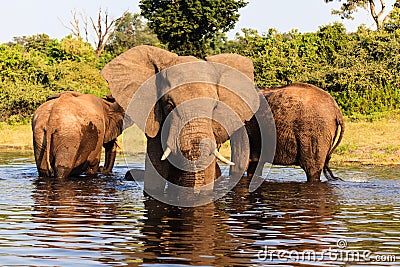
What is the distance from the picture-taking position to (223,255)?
6730 mm

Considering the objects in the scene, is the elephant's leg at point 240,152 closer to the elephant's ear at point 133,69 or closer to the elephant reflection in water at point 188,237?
the elephant's ear at point 133,69

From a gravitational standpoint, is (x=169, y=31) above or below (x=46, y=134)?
above

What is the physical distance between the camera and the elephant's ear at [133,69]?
1055 centimetres

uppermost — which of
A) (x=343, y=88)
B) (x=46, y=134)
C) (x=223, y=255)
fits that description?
(x=343, y=88)

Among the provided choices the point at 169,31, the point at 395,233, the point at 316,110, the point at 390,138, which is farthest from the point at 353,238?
the point at 169,31

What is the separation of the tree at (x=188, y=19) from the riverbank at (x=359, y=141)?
10776 mm

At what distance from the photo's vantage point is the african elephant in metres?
9.29

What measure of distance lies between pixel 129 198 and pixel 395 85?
57.5ft

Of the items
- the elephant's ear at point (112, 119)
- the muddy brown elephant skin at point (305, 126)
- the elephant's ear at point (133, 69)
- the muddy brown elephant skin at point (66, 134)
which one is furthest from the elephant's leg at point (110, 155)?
the elephant's ear at point (133, 69)

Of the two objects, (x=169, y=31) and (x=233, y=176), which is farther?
(x=169, y=31)

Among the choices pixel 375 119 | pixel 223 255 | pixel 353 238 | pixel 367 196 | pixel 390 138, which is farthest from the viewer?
pixel 375 119

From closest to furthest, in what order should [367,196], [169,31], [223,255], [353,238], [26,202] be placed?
[223,255] → [353,238] → [26,202] → [367,196] → [169,31]

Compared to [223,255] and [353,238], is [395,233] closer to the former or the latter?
[353,238]

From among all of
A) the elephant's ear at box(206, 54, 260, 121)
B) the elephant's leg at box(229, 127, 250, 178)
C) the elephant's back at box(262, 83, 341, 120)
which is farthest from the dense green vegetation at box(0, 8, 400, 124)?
the elephant's ear at box(206, 54, 260, 121)
